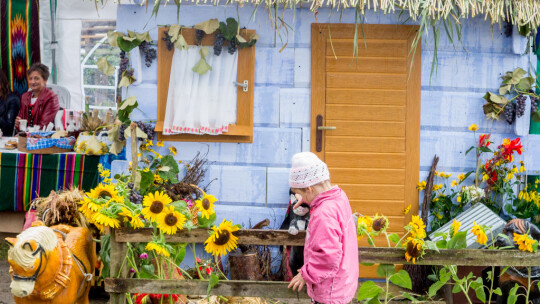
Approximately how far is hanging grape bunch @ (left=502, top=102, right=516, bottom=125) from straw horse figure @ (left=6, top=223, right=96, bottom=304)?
162 inches

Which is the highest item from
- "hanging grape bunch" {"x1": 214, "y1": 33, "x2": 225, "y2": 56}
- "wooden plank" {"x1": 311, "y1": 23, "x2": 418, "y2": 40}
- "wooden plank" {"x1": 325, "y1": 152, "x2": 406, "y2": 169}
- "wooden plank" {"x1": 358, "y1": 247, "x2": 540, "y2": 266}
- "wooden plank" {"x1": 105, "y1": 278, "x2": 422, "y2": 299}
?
"wooden plank" {"x1": 311, "y1": 23, "x2": 418, "y2": 40}

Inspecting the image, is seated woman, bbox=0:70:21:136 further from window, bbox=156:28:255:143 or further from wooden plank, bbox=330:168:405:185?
wooden plank, bbox=330:168:405:185

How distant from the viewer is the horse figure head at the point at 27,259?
379cm

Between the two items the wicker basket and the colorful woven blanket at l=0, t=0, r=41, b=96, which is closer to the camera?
the wicker basket

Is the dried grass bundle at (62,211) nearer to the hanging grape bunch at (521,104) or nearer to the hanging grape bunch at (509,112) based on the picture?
the hanging grape bunch at (509,112)

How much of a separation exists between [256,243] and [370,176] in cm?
274

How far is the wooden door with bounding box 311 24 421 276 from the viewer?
6254 mm

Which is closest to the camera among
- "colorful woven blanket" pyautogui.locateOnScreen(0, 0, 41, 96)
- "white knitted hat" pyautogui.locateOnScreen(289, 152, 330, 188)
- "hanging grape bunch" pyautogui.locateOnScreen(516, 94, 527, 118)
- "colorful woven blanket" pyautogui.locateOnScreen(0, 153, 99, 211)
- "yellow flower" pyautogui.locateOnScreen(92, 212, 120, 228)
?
"white knitted hat" pyautogui.locateOnScreen(289, 152, 330, 188)

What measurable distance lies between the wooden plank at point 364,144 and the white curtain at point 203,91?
1032 mm

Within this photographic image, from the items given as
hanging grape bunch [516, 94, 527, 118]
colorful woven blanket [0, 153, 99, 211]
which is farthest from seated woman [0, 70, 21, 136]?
hanging grape bunch [516, 94, 527, 118]

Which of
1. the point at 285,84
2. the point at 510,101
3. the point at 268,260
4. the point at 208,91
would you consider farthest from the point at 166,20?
the point at 510,101

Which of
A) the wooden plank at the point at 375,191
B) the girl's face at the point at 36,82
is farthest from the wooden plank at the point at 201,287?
the girl's face at the point at 36,82

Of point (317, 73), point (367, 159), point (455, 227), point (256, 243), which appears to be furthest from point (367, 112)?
point (256, 243)

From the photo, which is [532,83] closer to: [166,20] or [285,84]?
[285,84]
